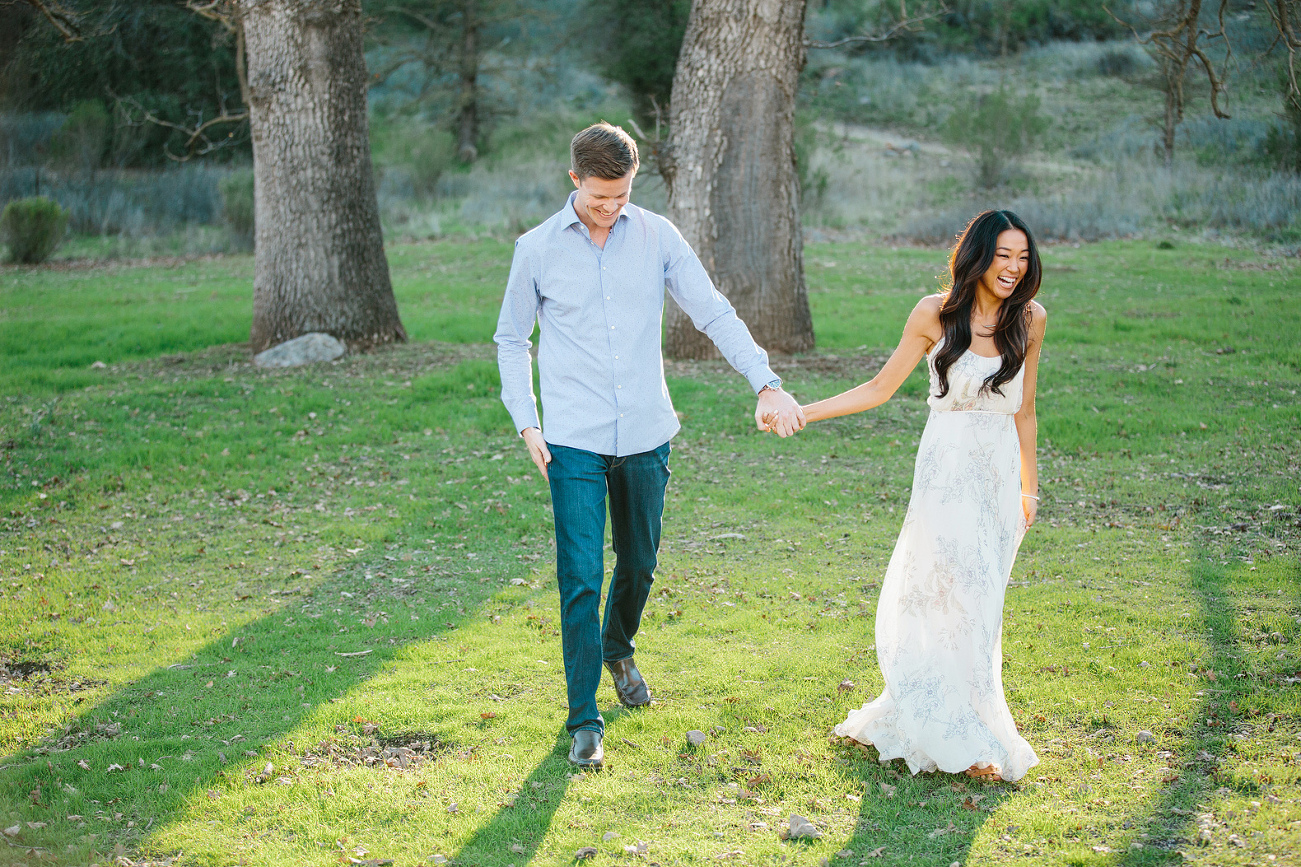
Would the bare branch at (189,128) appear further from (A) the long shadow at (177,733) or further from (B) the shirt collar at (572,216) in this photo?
(B) the shirt collar at (572,216)

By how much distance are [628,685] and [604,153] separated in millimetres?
2319

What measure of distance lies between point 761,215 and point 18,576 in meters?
7.90

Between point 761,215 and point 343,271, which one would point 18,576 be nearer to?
point 343,271

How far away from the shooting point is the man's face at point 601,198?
12.7ft

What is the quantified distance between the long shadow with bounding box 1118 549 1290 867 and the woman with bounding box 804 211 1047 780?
0.50 m

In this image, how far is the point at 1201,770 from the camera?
3920 mm

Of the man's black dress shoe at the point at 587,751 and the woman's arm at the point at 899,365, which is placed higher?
the woman's arm at the point at 899,365

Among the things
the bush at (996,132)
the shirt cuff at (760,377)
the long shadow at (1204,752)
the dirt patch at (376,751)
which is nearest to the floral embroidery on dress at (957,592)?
the long shadow at (1204,752)

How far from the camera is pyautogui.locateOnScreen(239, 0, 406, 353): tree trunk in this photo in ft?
37.4

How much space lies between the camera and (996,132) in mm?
27656

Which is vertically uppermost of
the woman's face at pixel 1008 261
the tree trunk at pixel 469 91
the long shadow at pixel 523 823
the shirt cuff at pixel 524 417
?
the tree trunk at pixel 469 91

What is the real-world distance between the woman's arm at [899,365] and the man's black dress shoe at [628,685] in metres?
1.39

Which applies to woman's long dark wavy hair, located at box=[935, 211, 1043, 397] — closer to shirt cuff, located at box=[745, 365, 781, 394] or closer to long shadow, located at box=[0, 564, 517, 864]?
shirt cuff, located at box=[745, 365, 781, 394]

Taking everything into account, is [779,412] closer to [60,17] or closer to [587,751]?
[587,751]
